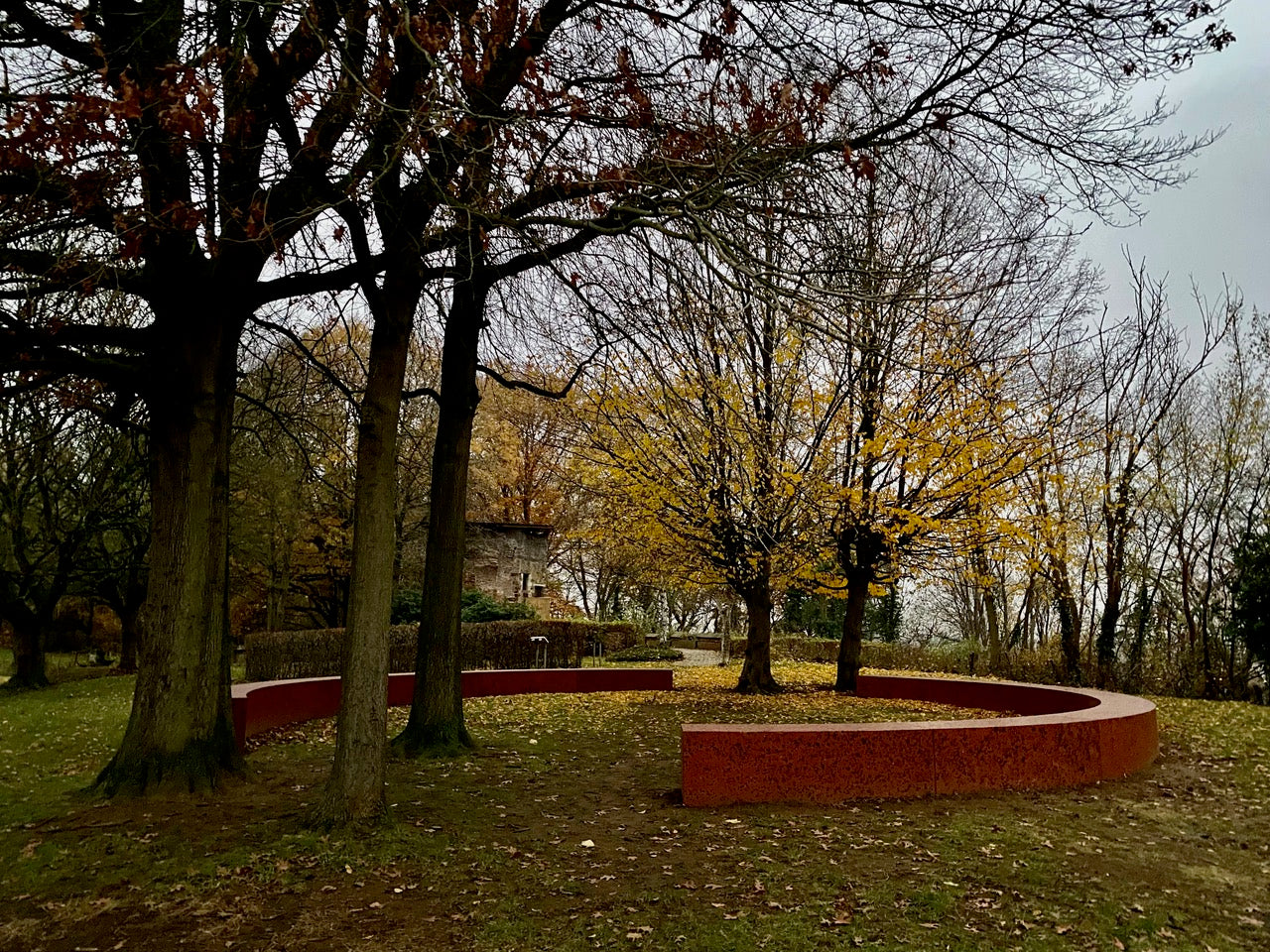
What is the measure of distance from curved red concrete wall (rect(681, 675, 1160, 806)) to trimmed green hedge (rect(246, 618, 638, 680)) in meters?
9.28

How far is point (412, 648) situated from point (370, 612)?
37.0ft

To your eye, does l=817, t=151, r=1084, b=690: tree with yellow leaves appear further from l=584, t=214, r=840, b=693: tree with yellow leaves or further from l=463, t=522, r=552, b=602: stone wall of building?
l=463, t=522, r=552, b=602: stone wall of building

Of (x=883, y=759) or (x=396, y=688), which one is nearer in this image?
(x=883, y=759)

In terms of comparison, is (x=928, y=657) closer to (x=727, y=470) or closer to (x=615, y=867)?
(x=727, y=470)

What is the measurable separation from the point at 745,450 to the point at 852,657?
5.31 metres

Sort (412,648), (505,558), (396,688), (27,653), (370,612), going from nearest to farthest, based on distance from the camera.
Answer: (370,612), (396,688), (412,648), (27,653), (505,558)

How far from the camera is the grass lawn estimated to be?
14.7ft

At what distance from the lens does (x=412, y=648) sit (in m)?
17.0

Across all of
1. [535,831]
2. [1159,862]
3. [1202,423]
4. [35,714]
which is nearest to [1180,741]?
[1159,862]

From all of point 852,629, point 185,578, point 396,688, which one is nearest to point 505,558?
point 852,629

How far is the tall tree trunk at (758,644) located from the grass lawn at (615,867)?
24.2 ft

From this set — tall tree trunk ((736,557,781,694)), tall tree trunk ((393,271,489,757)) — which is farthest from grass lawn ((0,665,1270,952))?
tall tree trunk ((736,557,781,694))

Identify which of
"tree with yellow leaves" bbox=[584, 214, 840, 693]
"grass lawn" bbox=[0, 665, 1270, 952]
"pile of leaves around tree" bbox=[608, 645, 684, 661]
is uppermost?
"tree with yellow leaves" bbox=[584, 214, 840, 693]

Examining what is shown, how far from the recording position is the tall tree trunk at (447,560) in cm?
905
